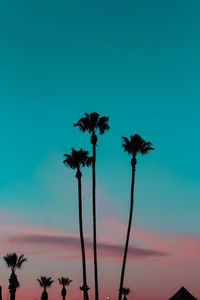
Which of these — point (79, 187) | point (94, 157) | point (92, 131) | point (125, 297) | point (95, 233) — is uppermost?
point (92, 131)

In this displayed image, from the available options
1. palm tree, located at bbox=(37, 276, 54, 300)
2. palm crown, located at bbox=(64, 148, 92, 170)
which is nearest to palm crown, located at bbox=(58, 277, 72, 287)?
palm tree, located at bbox=(37, 276, 54, 300)

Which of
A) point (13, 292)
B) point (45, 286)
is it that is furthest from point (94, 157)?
point (45, 286)

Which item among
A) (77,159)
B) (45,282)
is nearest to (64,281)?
(45,282)

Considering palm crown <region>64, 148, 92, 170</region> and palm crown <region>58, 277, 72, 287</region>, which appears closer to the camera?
palm crown <region>64, 148, 92, 170</region>

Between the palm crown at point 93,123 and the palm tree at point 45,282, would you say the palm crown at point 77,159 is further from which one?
the palm tree at point 45,282

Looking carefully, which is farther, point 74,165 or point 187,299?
point 187,299

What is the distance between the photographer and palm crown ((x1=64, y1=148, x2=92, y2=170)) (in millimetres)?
52531

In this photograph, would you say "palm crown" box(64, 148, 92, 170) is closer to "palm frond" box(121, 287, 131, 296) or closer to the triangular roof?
the triangular roof

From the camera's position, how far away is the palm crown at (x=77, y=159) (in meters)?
52.5

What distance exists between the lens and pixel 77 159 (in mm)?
52500

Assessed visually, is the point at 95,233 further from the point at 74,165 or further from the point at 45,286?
the point at 45,286

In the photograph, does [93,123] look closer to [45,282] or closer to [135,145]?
[135,145]

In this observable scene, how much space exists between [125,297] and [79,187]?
257ft

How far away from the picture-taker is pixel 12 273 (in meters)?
66.9
